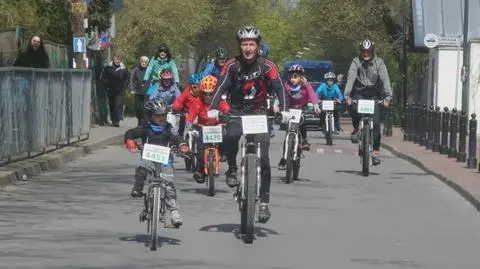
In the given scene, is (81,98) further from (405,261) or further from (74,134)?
(405,261)

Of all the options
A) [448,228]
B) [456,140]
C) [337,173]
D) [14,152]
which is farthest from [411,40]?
[448,228]

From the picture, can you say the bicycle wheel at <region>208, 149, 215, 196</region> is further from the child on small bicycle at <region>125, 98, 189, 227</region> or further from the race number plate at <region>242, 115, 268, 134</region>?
the child on small bicycle at <region>125, 98, 189, 227</region>

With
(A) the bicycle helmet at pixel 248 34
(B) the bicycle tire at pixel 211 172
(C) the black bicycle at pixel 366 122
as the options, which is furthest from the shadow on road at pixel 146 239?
(C) the black bicycle at pixel 366 122

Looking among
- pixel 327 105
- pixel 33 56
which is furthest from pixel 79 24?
pixel 33 56

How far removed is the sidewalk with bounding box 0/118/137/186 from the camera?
17188 mm

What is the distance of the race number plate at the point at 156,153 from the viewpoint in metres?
10.6

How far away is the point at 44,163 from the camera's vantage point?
63.1 ft

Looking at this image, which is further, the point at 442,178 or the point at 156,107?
the point at 442,178

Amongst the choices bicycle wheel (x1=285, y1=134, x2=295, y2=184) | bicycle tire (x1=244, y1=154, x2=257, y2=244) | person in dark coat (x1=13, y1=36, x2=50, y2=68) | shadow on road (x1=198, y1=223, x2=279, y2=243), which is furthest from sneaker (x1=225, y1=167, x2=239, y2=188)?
person in dark coat (x1=13, y1=36, x2=50, y2=68)

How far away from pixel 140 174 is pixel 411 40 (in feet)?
126

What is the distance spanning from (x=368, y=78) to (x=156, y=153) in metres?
8.94

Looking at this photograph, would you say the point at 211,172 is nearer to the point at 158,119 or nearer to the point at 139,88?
the point at 158,119

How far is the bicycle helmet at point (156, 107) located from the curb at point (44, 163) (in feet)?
18.4

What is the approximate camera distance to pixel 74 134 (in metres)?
23.2
